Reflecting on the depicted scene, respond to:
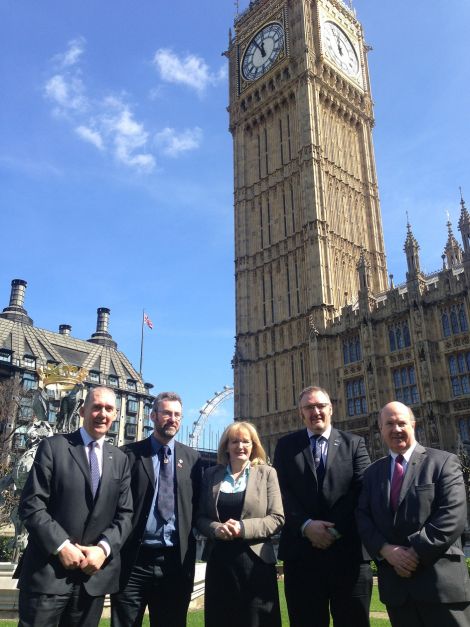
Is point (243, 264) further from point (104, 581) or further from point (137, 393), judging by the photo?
point (104, 581)

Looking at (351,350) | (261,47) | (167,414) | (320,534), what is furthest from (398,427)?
(261,47)

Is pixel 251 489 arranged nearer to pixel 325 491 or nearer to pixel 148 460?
pixel 325 491

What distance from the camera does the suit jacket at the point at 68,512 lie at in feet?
15.3

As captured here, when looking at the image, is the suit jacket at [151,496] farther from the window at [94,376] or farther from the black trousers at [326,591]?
the window at [94,376]

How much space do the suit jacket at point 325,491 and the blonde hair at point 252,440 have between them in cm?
35

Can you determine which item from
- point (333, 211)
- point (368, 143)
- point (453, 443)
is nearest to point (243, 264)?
point (333, 211)

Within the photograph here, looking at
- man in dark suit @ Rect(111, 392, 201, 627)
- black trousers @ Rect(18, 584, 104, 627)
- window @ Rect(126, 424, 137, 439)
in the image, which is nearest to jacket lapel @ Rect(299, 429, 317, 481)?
man in dark suit @ Rect(111, 392, 201, 627)

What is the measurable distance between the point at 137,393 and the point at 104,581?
67247mm

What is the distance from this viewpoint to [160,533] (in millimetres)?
5531

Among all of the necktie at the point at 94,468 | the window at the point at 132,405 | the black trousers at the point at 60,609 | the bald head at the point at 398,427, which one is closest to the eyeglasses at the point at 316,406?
the bald head at the point at 398,427

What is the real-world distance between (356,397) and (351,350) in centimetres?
353

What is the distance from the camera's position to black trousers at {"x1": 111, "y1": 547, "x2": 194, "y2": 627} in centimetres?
534

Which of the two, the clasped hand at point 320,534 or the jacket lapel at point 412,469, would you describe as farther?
the clasped hand at point 320,534

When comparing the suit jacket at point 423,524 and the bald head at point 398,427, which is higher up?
the bald head at point 398,427
